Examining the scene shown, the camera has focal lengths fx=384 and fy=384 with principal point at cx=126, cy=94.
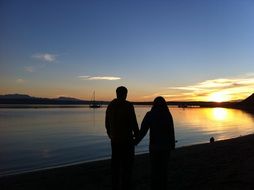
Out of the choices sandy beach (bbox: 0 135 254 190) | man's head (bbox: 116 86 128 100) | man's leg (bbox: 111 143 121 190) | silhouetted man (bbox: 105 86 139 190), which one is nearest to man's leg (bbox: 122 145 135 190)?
silhouetted man (bbox: 105 86 139 190)

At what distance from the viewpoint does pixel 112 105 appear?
24.1 feet

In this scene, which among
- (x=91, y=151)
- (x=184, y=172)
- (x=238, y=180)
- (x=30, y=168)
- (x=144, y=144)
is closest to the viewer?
(x=238, y=180)

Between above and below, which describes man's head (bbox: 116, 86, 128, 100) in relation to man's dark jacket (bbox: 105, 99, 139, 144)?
above

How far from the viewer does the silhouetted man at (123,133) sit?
723 cm

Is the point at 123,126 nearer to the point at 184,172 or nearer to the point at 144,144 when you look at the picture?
the point at 184,172

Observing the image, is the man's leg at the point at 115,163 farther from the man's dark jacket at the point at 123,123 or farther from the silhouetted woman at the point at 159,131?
the silhouetted woman at the point at 159,131

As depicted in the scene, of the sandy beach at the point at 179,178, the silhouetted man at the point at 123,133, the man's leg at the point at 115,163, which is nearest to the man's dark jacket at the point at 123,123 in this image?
the silhouetted man at the point at 123,133

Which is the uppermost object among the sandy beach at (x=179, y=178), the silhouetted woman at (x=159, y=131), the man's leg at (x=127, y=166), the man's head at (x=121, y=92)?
the man's head at (x=121, y=92)

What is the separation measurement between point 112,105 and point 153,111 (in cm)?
79

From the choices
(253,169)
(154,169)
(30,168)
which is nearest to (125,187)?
(154,169)

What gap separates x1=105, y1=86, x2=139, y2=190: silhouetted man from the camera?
723cm

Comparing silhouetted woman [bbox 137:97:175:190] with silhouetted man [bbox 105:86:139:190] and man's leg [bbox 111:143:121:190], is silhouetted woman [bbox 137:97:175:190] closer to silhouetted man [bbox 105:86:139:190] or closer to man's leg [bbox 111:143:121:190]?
silhouetted man [bbox 105:86:139:190]

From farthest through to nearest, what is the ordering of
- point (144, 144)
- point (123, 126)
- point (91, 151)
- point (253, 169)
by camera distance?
point (144, 144)
point (91, 151)
point (253, 169)
point (123, 126)

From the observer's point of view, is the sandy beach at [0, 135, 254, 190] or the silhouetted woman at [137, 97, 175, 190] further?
the sandy beach at [0, 135, 254, 190]
